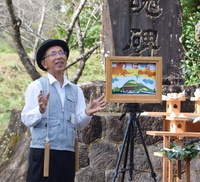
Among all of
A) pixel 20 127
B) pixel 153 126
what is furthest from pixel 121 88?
pixel 20 127

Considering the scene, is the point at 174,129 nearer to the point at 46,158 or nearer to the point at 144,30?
the point at 46,158

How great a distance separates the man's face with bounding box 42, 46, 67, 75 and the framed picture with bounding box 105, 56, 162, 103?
0.74 m

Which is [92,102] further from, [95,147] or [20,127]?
[20,127]

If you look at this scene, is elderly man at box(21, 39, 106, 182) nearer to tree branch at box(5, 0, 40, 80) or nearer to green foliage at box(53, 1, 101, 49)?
tree branch at box(5, 0, 40, 80)

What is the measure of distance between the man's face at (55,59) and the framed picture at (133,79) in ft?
2.42

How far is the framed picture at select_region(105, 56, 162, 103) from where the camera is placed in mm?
5738

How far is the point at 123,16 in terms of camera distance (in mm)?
8445

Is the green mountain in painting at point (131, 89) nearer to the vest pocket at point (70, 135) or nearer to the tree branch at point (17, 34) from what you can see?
the vest pocket at point (70, 135)

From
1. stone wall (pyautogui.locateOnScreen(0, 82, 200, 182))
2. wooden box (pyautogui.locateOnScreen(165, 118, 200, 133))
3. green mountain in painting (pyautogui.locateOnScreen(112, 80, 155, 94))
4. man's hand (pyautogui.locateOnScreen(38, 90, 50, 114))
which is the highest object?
green mountain in painting (pyautogui.locateOnScreen(112, 80, 155, 94))

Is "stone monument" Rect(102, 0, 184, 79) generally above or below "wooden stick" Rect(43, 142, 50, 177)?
above

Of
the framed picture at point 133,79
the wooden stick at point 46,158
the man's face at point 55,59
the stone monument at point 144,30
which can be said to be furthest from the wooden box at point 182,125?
the stone monument at point 144,30

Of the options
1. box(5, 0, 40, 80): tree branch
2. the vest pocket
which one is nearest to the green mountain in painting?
the vest pocket

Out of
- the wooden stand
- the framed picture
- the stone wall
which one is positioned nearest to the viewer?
the framed picture

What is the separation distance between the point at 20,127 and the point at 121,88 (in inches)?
138
